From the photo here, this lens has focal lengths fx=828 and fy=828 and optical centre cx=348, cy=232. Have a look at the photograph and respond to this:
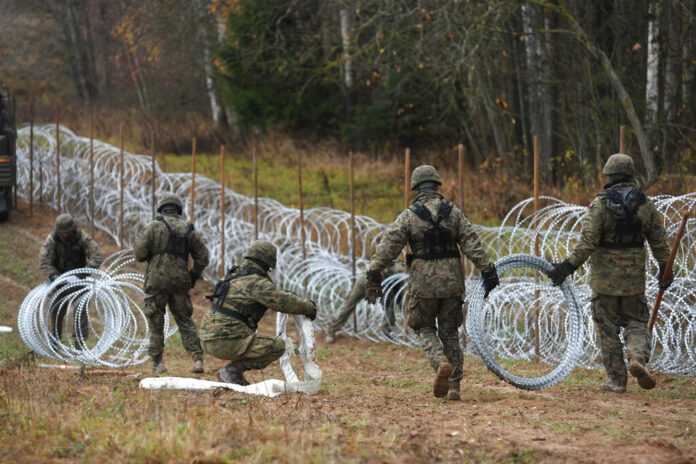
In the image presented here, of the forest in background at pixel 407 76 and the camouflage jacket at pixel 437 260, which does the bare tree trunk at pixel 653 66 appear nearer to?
the forest in background at pixel 407 76

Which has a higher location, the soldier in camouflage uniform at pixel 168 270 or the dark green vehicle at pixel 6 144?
the dark green vehicle at pixel 6 144

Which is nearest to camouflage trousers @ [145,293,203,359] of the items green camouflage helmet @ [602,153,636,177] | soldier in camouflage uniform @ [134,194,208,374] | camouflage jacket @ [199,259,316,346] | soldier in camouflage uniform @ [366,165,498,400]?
soldier in camouflage uniform @ [134,194,208,374]

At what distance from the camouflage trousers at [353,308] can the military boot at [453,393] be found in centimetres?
404


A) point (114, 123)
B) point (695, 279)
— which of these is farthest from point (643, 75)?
point (114, 123)

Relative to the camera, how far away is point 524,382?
727cm

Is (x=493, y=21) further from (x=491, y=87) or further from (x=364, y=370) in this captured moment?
(x=364, y=370)

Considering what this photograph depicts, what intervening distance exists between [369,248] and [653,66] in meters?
5.81

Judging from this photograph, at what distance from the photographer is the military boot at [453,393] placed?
277 inches

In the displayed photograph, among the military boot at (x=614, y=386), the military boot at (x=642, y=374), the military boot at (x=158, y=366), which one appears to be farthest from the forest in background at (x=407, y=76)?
the military boot at (x=158, y=366)

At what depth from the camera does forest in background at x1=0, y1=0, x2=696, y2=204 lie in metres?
14.4

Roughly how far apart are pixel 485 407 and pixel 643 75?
1185 cm

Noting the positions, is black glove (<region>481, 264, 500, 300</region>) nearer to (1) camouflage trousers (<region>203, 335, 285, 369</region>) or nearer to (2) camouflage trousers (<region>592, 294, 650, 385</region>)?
(2) camouflage trousers (<region>592, 294, 650, 385</region>)

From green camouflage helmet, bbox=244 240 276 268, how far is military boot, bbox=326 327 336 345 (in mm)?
4492

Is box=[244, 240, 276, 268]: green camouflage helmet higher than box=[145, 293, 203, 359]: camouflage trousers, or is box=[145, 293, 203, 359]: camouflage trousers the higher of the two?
box=[244, 240, 276, 268]: green camouflage helmet
